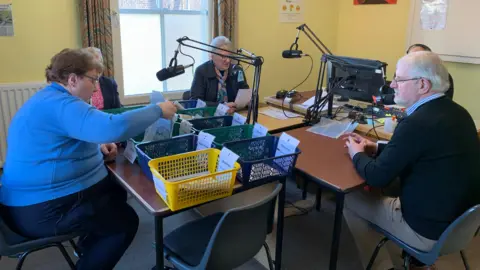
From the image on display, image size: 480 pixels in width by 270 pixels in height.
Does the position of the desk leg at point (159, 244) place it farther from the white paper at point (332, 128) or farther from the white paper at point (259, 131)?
the white paper at point (332, 128)

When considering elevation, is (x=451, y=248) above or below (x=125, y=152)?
below

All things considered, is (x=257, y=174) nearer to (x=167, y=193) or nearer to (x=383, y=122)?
(x=167, y=193)

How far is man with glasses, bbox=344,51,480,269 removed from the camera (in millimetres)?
1714

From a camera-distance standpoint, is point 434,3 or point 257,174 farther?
point 434,3

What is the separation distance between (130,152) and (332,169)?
1.00 m

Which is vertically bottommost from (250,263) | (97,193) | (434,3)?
(250,263)

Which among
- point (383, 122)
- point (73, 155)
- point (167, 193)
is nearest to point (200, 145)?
point (167, 193)

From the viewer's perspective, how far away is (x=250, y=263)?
7.54ft

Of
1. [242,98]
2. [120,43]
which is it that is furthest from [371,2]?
[120,43]

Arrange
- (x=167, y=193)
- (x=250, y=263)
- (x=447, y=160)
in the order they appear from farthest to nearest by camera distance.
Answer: (x=250, y=263)
(x=447, y=160)
(x=167, y=193)

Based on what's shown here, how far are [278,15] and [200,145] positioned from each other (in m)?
3.25

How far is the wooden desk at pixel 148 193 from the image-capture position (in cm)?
151

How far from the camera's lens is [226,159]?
63.9 inches

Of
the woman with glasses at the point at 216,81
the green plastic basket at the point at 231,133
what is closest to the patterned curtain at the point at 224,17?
the woman with glasses at the point at 216,81
